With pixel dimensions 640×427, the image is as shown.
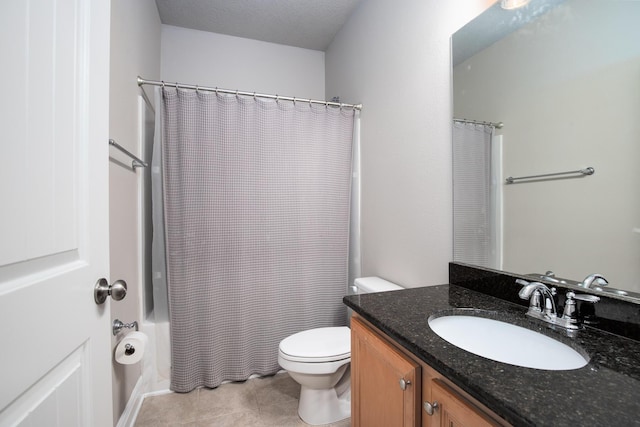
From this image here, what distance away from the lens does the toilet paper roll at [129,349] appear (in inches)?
49.6

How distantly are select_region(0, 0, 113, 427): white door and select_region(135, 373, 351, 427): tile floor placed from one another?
967mm

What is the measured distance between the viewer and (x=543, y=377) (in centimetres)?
56

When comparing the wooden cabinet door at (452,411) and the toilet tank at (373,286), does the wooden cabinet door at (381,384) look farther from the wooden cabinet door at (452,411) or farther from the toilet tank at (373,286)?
the toilet tank at (373,286)

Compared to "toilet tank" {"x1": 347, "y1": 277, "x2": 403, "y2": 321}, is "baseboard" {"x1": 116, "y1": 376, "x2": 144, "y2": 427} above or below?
below

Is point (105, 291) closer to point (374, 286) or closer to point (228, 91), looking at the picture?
point (374, 286)

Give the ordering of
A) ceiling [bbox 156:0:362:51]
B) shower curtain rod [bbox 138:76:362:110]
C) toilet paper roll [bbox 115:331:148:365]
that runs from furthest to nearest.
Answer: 1. ceiling [bbox 156:0:362:51]
2. shower curtain rod [bbox 138:76:362:110]
3. toilet paper roll [bbox 115:331:148:365]

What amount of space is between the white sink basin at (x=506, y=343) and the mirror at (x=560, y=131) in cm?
24

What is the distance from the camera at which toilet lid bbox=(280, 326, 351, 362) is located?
4.73ft

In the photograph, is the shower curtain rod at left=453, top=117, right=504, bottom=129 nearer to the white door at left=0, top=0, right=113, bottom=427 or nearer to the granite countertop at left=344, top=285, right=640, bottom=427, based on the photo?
the granite countertop at left=344, top=285, right=640, bottom=427

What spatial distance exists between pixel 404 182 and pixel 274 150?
0.91m

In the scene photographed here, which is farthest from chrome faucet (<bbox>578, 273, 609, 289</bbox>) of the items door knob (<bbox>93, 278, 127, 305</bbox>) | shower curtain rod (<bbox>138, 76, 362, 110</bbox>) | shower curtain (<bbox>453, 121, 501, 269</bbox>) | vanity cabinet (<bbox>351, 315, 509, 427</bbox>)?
shower curtain rod (<bbox>138, 76, 362, 110</bbox>)

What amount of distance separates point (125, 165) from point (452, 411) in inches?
66.7

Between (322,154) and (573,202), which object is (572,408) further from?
(322,154)

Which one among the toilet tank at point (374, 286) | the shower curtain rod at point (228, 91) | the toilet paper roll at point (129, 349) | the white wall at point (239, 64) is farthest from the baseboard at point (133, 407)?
the white wall at point (239, 64)
